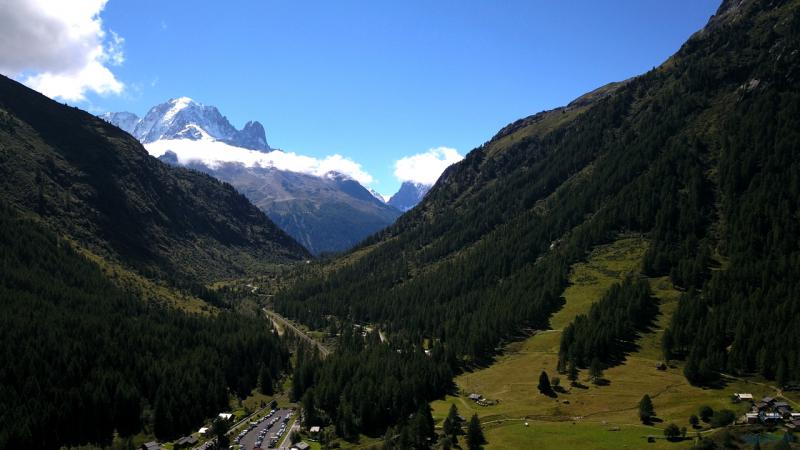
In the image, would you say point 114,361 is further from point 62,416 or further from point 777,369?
point 777,369

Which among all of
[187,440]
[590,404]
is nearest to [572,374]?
[590,404]

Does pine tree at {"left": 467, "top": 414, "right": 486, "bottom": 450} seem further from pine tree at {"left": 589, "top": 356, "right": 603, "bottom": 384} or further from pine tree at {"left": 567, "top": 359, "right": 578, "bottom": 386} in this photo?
pine tree at {"left": 589, "top": 356, "right": 603, "bottom": 384}

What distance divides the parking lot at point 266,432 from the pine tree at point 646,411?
86.3 meters

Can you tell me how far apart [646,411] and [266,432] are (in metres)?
93.8

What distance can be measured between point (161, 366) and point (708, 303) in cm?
17522

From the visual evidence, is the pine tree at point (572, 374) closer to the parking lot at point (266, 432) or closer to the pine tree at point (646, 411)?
the pine tree at point (646, 411)

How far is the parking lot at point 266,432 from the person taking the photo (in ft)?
477

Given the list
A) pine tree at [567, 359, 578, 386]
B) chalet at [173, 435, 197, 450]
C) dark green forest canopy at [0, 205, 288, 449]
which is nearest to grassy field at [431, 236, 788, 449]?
pine tree at [567, 359, 578, 386]

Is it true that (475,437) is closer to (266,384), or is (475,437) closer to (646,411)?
(646,411)

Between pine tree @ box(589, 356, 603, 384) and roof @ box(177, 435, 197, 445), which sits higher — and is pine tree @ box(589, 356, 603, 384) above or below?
above

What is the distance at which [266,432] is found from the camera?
15275cm

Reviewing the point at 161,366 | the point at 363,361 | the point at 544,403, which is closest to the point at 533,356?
the point at 544,403

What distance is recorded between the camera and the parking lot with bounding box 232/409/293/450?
477ft

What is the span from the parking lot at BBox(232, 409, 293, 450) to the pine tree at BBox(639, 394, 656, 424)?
283ft
